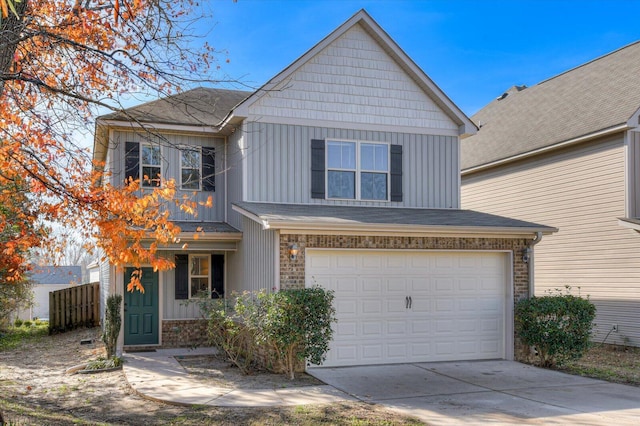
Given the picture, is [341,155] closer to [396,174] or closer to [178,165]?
[396,174]

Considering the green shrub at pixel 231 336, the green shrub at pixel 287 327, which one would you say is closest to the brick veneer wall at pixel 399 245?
the green shrub at pixel 287 327

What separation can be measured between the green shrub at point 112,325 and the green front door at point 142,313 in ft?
4.41

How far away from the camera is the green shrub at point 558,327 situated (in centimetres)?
1213

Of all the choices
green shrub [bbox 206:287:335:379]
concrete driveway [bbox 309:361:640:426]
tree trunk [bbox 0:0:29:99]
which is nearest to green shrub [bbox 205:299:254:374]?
green shrub [bbox 206:287:335:379]

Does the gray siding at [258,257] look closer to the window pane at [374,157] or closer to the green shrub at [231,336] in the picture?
the green shrub at [231,336]

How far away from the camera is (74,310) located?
2098 centimetres

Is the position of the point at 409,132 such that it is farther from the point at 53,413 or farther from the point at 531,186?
the point at 53,413

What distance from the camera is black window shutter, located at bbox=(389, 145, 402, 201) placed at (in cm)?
1500

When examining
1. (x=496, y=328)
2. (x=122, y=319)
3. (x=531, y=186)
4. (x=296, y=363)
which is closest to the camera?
(x=296, y=363)

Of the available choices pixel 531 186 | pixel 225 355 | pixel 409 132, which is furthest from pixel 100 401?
pixel 531 186

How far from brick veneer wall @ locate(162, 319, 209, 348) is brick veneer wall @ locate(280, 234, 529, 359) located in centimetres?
448

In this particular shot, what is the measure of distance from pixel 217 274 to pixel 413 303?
5.56 metres

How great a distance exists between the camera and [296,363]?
1134 centimetres

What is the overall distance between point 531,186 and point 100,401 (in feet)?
46.1
